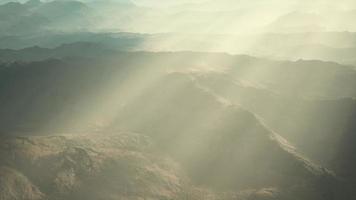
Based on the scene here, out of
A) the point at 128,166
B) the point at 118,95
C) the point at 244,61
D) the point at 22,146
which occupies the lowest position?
the point at 244,61

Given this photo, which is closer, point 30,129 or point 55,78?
point 30,129

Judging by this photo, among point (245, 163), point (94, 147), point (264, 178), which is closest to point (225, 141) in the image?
point (245, 163)

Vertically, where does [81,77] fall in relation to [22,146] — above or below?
below

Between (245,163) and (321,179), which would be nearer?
(321,179)

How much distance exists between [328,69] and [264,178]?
70135 mm

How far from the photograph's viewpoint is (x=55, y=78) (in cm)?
8875

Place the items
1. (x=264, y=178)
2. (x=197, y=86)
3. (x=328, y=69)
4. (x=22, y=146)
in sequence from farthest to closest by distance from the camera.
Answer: (x=328, y=69), (x=197, y=86), (x=264, y=178), (x=22, y=146)

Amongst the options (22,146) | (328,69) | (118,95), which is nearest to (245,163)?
(22,146)

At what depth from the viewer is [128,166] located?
46.1 metres

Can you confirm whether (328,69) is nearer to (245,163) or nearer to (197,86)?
(197,86)

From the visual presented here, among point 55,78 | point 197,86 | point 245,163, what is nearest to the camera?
point 245,163

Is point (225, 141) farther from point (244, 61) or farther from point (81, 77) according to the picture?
point (244, 61)

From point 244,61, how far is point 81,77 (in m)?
55.6

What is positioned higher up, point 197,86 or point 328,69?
point 197,86
